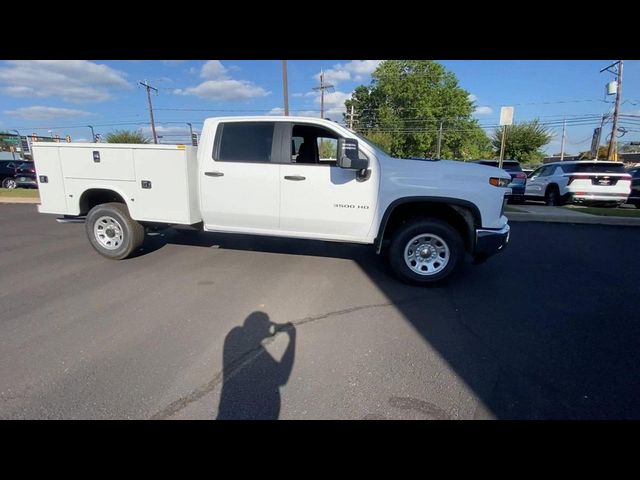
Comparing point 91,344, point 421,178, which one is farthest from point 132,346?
point 421,178

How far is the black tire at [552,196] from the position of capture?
37.8 ft

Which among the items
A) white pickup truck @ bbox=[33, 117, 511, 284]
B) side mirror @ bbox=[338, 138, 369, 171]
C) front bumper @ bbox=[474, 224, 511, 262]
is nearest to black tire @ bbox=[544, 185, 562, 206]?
white pickup truck @ bbox=[33, 117, 511, 284]

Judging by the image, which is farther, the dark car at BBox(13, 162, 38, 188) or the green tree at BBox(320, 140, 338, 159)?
the dark car at BBox(13, 162, 38, 188)

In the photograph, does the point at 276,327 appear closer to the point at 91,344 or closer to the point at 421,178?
the point at 91,344

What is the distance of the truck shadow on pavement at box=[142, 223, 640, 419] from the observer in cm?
228

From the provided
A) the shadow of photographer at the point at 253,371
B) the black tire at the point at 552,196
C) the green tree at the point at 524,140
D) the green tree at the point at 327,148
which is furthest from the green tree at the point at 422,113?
the shadow of photographer at the point at 253,371

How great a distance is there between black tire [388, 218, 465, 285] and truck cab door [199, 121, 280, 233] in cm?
173

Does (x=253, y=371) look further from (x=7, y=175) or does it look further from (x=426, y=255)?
(x=7, y=175)

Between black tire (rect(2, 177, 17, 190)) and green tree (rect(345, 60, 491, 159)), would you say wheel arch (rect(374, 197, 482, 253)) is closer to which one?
black tire (rect(2, 177, 17, 190))

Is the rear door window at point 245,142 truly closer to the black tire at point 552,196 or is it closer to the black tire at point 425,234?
the black tire at point 425,234

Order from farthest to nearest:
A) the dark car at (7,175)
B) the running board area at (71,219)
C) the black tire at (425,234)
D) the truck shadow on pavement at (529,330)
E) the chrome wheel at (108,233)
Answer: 1. the dark car at (7,175)
2. the running board area at (71,219)
3. the chrome wheel at (108,233)
4. the black tire at (425,234)
5. the truck shadow on pavement at (529,330)

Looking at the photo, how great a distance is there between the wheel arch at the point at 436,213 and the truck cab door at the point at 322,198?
0.25 m

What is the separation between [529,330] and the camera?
10.7ft
